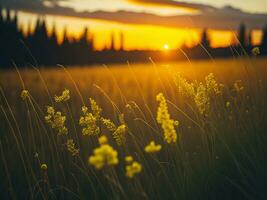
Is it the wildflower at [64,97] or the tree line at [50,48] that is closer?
the wildflower at [64,97]

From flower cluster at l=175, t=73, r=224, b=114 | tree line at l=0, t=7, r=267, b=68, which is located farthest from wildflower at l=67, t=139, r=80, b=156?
tree line at l=0, t=7, r=267, b=68

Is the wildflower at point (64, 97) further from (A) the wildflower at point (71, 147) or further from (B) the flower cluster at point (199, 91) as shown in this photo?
(B) the flower cluster at point (199, 91)

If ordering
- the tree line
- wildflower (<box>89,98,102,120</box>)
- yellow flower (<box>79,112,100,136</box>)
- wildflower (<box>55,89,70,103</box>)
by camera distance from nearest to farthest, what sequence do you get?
Answer: yellow flower (<box>79,112,100,136</box>) < wildflower (<box>89,98,102,120</box>) < wildflower (<box>55,89,70,103</box>) < the tree line

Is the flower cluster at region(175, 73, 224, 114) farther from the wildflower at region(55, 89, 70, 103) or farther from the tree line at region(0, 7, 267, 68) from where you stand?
the tree line at region(0, 7, 267, 68)

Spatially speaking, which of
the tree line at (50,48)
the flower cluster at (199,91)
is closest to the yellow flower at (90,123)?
the flower cluster at (199,91)

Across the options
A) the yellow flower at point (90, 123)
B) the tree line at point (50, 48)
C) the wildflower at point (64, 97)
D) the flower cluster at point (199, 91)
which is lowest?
the tree line at point (50, 48)

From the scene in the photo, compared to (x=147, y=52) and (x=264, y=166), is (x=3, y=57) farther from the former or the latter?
(x=264, y=166)

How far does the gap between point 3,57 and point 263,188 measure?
45.1 m

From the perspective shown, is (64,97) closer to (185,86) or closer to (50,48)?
(185,86)

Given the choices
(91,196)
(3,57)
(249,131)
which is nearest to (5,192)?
(91,196)

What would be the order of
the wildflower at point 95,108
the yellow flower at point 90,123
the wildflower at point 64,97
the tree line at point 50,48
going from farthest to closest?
the tree line at point 50,48
the wildflower at point 64,97
the wildflower at point 95,108
the yellow flower at point 90,123

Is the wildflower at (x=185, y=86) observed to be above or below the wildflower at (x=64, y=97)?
above

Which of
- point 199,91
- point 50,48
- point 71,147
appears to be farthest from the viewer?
point 50,48

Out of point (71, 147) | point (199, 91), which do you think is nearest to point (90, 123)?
point (71, 147)
